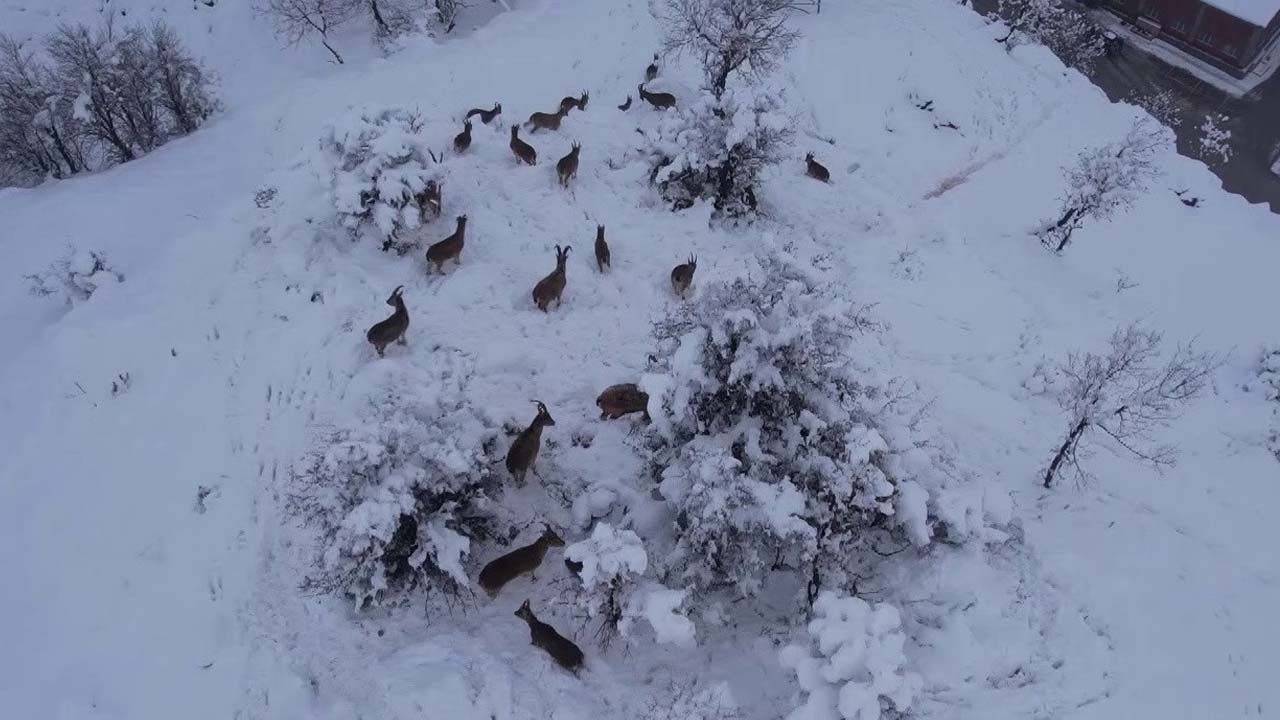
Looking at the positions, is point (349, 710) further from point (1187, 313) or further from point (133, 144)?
point (133, 144)

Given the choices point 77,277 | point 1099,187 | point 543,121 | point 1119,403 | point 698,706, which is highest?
point 1099,187

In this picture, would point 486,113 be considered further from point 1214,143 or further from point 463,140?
point 1214,143

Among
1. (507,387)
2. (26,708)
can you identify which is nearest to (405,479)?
(507,387)

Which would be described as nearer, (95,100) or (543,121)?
(543,121)

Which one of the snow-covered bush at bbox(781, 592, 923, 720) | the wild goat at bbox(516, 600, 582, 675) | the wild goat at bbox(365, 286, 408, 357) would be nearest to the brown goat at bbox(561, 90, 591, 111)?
the wild goat at bbox(365, 286, 408, 357)

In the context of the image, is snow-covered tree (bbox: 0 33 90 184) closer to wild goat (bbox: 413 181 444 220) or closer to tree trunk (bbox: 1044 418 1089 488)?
wild goat (bbox: 413 181 444 220)

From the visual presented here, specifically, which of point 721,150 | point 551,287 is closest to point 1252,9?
point 721,150

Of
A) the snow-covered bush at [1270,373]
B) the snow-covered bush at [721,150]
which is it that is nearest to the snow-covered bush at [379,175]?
the snow-covered bush at [721,150]
